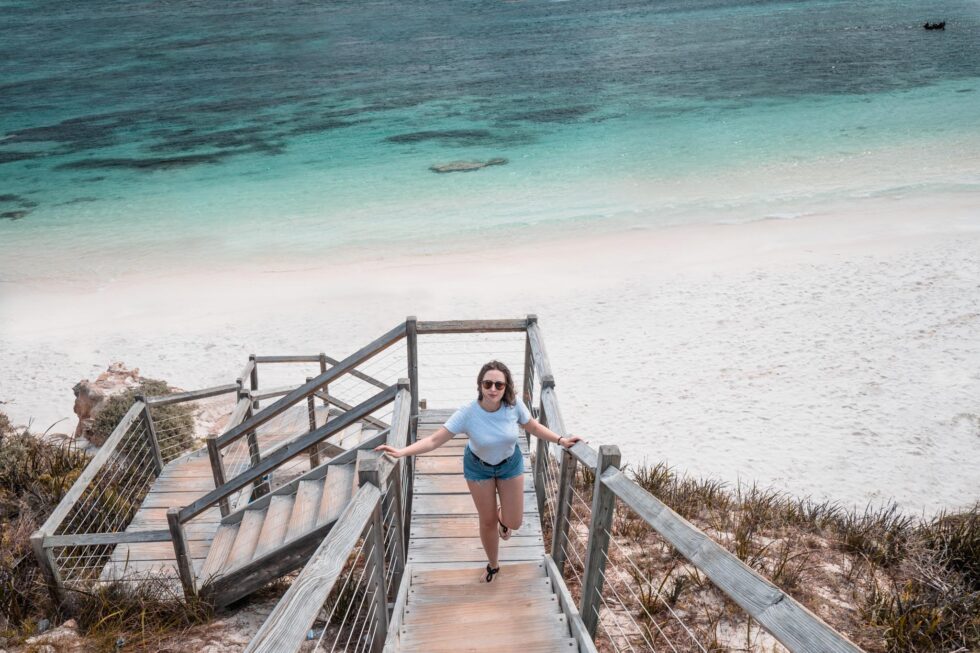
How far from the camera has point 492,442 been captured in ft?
14.6

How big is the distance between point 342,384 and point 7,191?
24399 millimetres

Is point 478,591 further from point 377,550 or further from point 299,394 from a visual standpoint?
point 299,394

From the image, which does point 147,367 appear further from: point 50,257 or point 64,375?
point 50,257

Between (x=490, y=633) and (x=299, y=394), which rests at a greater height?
(x=299, y=394)

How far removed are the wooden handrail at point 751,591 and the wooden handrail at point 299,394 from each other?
136 inches

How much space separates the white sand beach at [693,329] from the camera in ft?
33.2

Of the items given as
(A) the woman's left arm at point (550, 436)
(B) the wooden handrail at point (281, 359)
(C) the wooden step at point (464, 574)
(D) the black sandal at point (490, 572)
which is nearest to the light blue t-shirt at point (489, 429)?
(A) the woman's left arm at point (550, 436)

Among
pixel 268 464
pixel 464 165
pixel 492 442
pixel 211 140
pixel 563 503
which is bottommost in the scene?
pixel 563 503

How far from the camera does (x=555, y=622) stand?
4188mm

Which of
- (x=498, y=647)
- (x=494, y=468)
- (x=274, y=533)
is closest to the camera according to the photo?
(x=498, y=647)

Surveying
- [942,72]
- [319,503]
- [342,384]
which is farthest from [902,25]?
[319,503]

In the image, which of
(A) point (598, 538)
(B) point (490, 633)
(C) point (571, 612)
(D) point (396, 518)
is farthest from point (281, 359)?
(A) point (598, 538)

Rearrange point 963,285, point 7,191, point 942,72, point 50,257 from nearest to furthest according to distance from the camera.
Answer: point 963,285
point 50,257
point 7,191
point 942,72

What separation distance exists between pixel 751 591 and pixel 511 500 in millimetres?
2678
